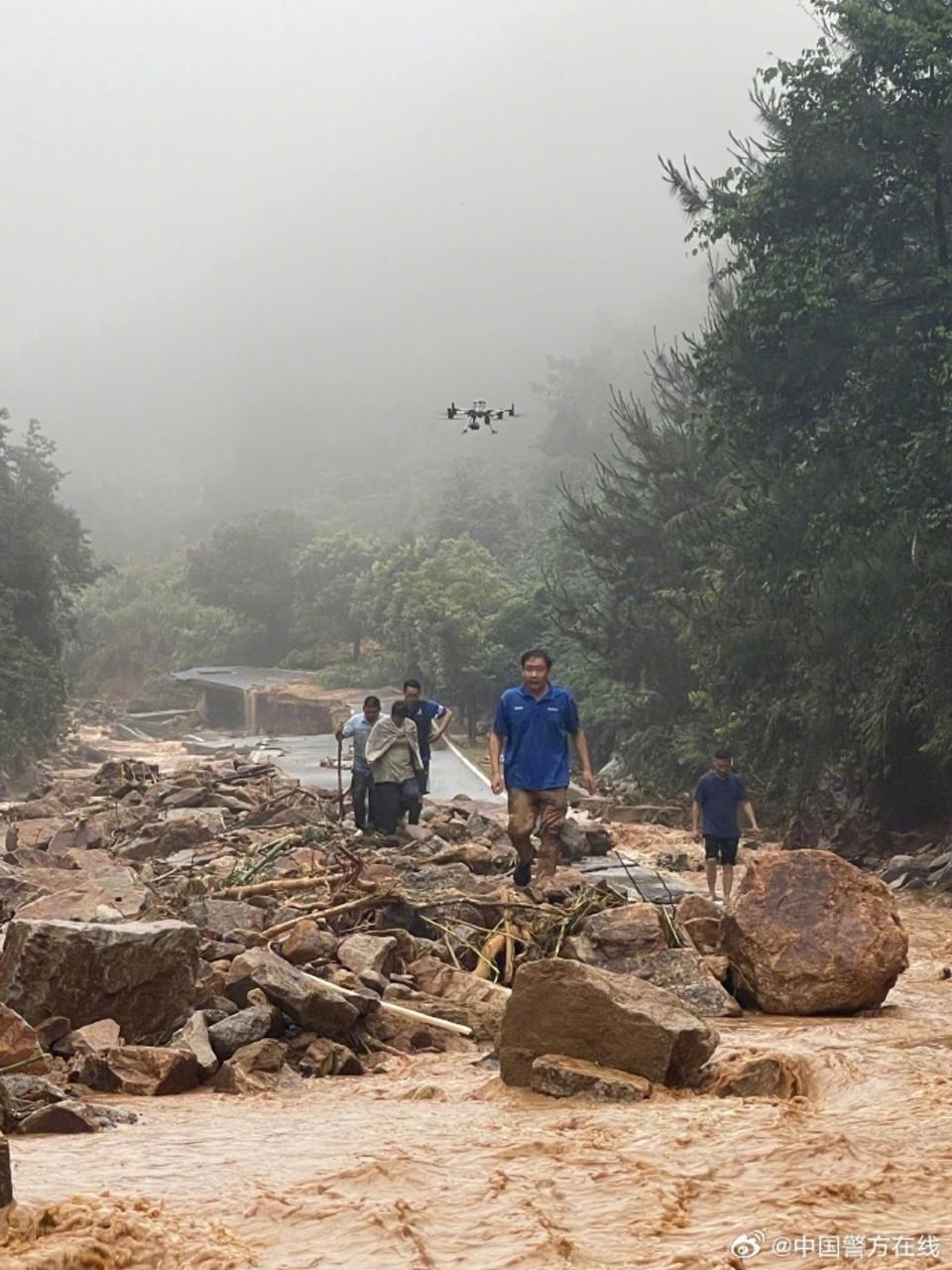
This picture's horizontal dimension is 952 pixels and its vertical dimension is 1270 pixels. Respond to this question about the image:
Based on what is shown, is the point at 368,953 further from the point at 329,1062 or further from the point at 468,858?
the point at 468,858

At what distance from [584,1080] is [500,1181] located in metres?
1.43

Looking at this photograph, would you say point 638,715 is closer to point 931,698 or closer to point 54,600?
point 931,698

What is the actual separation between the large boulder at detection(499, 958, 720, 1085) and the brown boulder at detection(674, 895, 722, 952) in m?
2.87

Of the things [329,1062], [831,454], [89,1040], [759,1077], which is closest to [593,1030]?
[759,1077]

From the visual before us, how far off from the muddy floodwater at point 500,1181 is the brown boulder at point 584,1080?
0.24 feet

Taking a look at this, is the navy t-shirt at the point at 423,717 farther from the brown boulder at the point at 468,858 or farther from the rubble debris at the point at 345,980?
the brown boulder at the point at 468,858

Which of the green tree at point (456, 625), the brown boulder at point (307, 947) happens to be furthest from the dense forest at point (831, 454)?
the green tree at point (456, 625)

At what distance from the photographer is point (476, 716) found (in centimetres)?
5216

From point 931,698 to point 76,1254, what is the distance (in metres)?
13.7

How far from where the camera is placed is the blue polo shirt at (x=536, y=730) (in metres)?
10.7

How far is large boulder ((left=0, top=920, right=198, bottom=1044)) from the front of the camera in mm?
7535

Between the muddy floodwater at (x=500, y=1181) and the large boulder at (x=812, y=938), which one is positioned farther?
the large boulder at (x=812, y=938)

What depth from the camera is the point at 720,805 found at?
13234 millimetres

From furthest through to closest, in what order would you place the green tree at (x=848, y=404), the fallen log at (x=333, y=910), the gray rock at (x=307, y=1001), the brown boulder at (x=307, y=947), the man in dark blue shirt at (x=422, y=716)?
1. the green tree at (x=848, y=404)
2. the man in dark blue shirt at (x=422, y=716)
3. the fallen log at (x=333, y=910)
4. the brown boulder at (x=307, y=947)
5. the gray rock at (x=307, y=1001)
